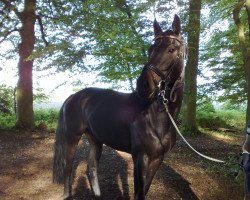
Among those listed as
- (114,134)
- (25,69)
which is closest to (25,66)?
(25,69)

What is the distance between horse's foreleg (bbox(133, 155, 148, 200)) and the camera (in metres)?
3.87

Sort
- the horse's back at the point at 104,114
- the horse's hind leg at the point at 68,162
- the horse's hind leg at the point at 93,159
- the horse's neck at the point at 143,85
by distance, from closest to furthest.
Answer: the horse's neck at the point at 143,85, the horse's back at the point at 104,114, the horse's hind leg at the point at 68,162, the horse's hind leg at the point at 93,159

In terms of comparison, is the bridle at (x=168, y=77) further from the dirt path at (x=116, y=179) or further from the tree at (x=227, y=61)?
the tree at (x=227, y=61)

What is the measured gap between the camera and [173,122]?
377 centimetres

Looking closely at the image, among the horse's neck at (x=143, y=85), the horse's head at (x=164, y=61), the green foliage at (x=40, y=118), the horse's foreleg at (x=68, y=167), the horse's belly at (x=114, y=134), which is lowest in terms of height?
the green foliage at (x=40, y=118)

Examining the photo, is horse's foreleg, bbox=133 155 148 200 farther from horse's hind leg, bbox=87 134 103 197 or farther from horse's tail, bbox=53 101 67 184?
horse's tail, bbox=53 101 67 184

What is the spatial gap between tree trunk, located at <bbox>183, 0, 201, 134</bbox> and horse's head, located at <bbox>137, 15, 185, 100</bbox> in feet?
21.6

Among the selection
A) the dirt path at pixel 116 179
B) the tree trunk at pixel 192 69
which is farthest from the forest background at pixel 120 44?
the dirt path at pixel 116 179

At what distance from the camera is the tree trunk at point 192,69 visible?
1041 cm

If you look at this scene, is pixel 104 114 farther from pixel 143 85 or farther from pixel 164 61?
pixel 164 61

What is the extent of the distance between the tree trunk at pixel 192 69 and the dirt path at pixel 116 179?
420cm

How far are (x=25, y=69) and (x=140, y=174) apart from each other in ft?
32.3

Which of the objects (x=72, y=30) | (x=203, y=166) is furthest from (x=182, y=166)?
(x=72, y=30)

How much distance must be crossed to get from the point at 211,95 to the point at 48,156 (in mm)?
7954
